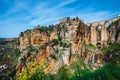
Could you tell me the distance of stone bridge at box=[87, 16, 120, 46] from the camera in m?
79.3

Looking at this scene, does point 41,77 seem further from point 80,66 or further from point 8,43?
point 8,43

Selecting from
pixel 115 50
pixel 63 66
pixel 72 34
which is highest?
pixel 72 34

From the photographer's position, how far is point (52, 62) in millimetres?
69125

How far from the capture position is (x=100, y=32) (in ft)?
268

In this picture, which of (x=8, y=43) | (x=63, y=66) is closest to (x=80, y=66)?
(x=63, y=66)

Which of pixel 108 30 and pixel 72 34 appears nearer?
pixel 72 34

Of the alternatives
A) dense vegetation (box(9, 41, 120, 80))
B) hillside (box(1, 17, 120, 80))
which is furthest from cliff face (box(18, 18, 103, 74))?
dense vegetation (box(9, 41, 120, 80))

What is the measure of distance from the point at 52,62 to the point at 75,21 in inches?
575

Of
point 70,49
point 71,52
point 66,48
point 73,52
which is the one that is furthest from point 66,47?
point 73,52

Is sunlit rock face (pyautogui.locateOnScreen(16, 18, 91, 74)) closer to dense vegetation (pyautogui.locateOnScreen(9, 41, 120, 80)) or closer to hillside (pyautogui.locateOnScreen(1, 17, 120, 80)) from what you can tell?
hillside (pyautogui.locateOnScreen(1, 17, 120, 80))

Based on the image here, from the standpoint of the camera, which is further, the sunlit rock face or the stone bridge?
the stone bridge

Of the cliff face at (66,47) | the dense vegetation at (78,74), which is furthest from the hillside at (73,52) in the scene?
the dense vegetation at (78,74)

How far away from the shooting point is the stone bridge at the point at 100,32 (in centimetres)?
7935

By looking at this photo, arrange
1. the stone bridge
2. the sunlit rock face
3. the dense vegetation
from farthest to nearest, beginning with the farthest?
the stone bridge, the sunlit rock face, the dense vegetation
